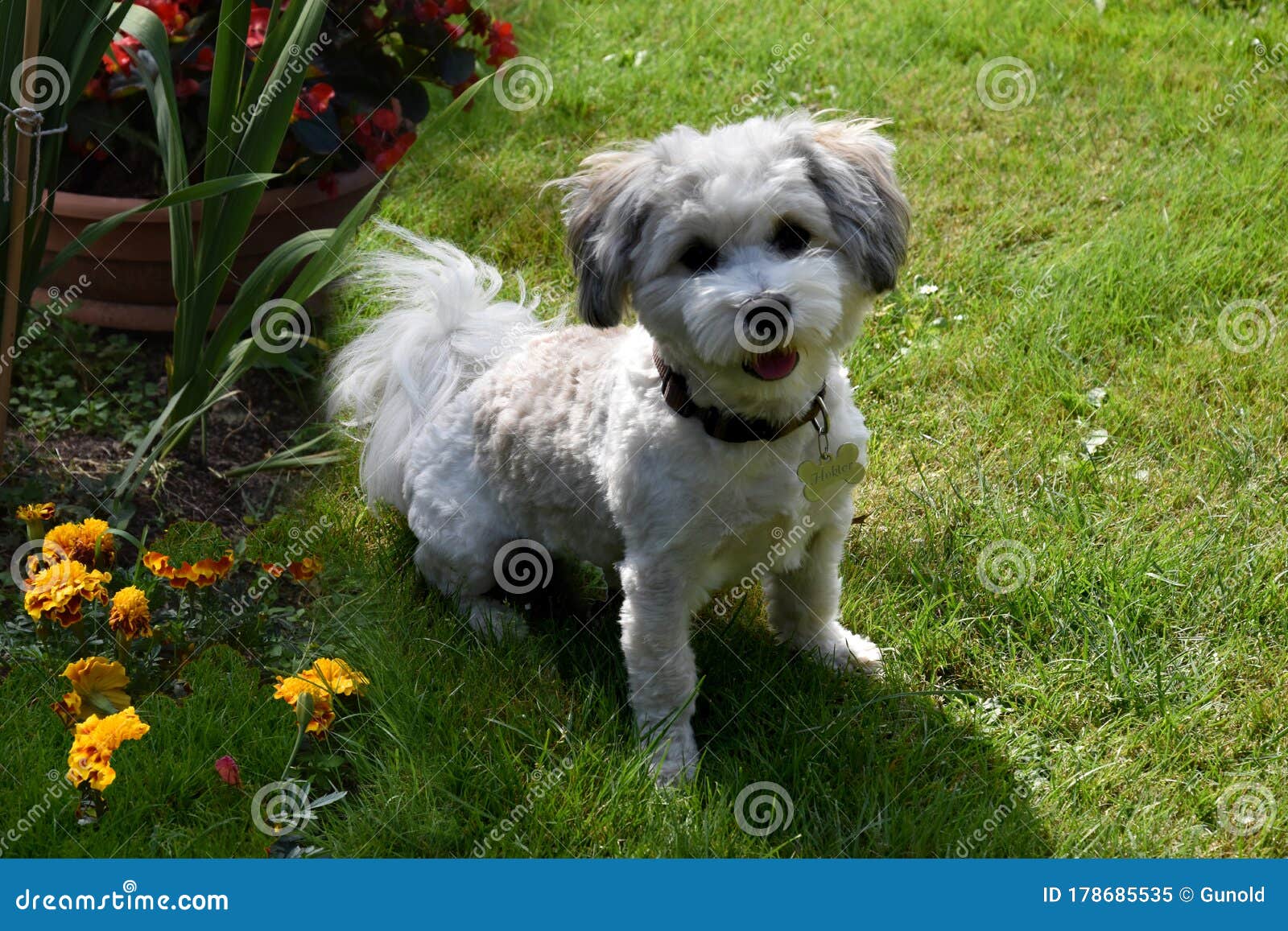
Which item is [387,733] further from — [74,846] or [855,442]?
[855,442]

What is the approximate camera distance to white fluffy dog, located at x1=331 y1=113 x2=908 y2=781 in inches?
88.6

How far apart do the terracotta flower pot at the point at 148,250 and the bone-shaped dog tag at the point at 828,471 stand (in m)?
2.18

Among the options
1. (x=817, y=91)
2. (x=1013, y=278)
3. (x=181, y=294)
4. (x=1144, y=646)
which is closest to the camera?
(x=1144, y=646)

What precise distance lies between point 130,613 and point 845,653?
5.52 ft

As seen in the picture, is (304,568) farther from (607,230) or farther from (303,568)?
(607,230)

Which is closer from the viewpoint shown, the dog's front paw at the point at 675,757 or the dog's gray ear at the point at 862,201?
the dog's gray ear at the point at 862,201

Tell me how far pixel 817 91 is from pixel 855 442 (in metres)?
2.89

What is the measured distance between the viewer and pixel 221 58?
2.94 m

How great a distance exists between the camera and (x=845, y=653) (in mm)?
2922

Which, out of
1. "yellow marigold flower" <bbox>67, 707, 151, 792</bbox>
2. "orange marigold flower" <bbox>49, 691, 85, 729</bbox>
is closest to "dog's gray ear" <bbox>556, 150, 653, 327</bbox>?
"yellow marigold flower" <bbox>67, 707, 151, 792</bbox>

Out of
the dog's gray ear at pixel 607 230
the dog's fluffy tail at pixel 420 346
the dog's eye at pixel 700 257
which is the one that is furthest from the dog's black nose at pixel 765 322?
the dog's fluffy tail at pixel 420 346

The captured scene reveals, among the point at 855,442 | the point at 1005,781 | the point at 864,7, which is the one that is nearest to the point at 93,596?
the point at 855,442

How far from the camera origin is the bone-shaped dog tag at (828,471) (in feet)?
8.19

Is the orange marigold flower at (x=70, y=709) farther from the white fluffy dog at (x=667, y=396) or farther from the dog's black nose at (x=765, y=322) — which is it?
the dog's black nose at (x=765, y=322)
